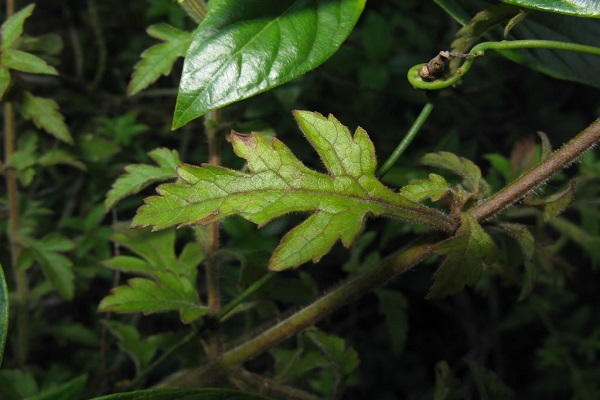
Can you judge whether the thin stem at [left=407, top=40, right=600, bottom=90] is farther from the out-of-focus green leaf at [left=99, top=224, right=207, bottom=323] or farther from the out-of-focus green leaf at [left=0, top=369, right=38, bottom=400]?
the out-of-focus green leaf at [left=0, top=369, right=38, bottom=400]

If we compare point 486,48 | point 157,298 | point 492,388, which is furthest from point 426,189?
point 157,298

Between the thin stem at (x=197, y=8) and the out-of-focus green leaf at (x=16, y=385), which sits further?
the out-of-focus green leaf at (x=16, y=385)

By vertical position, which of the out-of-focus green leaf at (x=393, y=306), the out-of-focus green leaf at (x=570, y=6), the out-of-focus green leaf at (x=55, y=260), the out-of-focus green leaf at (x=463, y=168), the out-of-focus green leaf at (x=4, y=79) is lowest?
the out-of-focus green leaf at (x=55, y=260)

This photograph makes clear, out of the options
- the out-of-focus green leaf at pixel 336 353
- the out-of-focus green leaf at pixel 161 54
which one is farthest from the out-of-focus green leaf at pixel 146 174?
the out-of-focus green leaf at pixel 336 353

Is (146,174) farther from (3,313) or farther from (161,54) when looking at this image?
(3,313)

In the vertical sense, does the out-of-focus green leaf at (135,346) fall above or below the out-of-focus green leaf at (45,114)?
below

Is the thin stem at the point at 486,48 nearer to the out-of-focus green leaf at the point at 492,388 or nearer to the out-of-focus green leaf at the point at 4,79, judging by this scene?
the out-of-focus green leaf at the point at 492,388

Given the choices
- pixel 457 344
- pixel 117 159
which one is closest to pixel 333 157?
pixel 117 159
